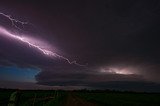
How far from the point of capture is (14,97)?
15.5ft

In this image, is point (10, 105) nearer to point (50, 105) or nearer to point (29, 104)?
point (29, 104)

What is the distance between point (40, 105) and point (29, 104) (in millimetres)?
4548

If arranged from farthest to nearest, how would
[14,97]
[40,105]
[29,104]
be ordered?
[40,105]
[29,104]
[14,97]

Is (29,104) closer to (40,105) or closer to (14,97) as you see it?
(40,105)

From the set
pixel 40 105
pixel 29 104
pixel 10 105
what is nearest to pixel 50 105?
pixel 40 105

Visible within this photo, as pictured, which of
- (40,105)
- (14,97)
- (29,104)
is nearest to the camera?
(14,97)

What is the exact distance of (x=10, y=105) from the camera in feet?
15.5

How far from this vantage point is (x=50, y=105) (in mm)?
18250

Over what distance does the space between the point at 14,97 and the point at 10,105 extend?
17cm

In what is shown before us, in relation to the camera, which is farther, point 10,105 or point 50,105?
point 50,105

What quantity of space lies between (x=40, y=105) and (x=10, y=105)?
42.9 feet

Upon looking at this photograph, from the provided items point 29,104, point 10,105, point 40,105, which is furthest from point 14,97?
point 40,105

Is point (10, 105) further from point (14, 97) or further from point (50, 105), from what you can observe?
point (50, 105)

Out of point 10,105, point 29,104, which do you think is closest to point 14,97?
point 10,105
